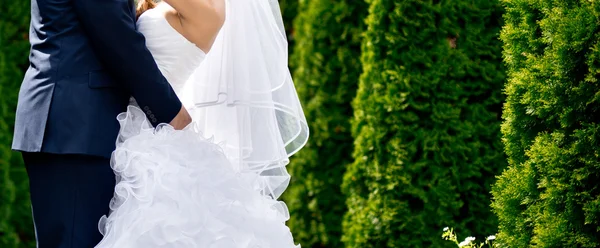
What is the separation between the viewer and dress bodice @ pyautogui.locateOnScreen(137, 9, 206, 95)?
309cm

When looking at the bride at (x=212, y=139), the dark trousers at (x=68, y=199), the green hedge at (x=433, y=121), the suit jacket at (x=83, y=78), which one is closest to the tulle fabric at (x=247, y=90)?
the bride at (x=212, y=139)

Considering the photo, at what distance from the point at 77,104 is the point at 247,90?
70 cm

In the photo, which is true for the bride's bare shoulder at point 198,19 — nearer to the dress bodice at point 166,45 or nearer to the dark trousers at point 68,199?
the dress bodice at point 166,45

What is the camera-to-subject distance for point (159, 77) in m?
3.01

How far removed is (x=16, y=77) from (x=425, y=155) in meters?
3.49

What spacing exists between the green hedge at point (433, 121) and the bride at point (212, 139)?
1214 millimetres

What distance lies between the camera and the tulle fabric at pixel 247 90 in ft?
11.1

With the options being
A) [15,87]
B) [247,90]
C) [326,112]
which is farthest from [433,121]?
[15,87]

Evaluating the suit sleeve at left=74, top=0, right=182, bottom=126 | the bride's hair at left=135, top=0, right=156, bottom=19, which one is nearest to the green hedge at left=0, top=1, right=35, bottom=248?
the bride's hair at left=135, top=0, right=156, bottom=19

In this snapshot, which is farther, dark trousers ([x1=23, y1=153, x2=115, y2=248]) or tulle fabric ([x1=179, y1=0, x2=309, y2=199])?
tulle fabric ([x1=179, y1=0, x2=309, y2=199])

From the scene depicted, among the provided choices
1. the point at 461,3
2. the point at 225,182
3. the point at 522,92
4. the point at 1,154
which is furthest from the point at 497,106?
the point at 1,154

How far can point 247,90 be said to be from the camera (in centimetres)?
337

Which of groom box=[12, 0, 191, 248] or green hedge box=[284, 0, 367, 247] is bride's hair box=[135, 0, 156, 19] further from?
green hedge box=[284, 0, 367, 247]

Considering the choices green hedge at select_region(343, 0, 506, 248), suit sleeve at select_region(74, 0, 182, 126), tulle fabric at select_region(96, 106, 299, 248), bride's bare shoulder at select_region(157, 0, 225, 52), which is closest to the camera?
tulle fabric at select_region(96, 106, 299, 248)
